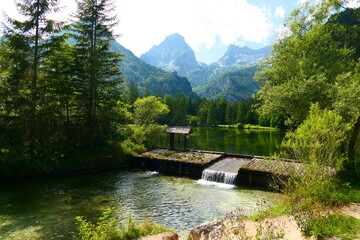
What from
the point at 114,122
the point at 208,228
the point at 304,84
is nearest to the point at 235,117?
the point at 114,122

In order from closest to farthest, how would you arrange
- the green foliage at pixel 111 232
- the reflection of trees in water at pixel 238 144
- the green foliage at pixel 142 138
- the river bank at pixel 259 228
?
the river bank at pixel 259 228 → the green foliage at pixel 111 232 → the green foliage at pixel 142 138 → the reflection of trees in water at pixel 238 144

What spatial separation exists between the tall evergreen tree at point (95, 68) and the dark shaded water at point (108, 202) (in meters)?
6.84

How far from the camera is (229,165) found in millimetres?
24328

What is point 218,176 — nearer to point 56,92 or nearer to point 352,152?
point 352,152

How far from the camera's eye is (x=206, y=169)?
2292 centimetres

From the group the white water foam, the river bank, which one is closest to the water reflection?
the white water foam

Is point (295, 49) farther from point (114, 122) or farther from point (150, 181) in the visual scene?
point (114, 122)

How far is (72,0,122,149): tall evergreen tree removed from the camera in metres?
26.1

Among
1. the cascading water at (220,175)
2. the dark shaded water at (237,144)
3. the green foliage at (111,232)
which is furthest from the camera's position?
the dark shaded water at (237,144)

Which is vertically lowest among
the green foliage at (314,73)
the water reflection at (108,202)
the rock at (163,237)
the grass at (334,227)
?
the water reflection at (108,202)

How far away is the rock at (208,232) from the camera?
8.80 meters

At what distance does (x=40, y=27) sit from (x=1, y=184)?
15086 mm

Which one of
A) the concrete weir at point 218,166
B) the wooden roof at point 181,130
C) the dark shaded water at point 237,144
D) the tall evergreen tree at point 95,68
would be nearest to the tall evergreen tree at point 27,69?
the tall evergreen tree at point 95,68

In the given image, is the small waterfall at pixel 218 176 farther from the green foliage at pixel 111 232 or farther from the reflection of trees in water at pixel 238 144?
the green foliage at pixel 111 232
